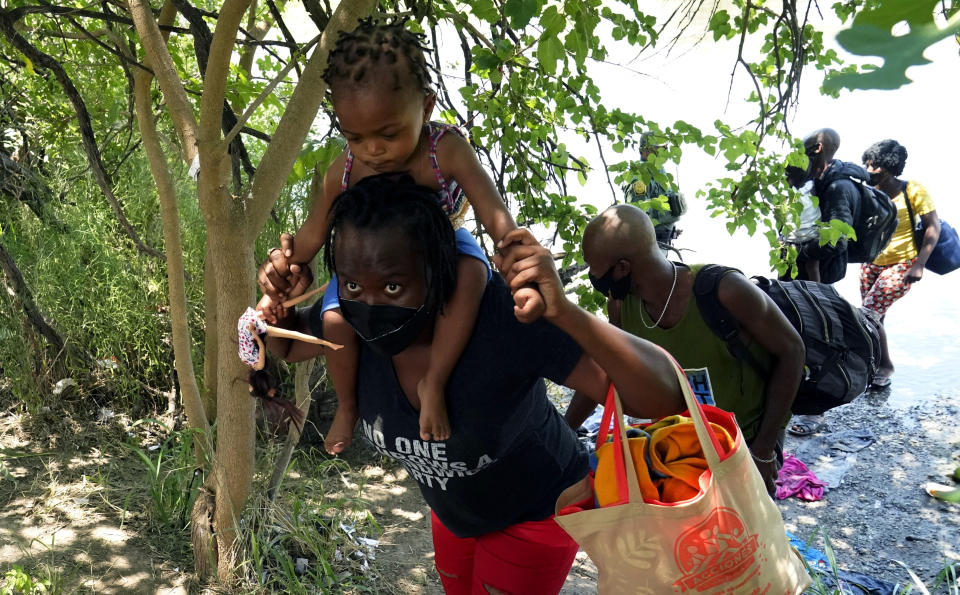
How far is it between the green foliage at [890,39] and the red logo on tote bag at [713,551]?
40.8 inches

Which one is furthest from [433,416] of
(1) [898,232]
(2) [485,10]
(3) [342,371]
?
(1) [898,232]

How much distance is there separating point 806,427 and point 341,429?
4.17 m

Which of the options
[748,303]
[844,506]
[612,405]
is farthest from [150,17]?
[844,506]

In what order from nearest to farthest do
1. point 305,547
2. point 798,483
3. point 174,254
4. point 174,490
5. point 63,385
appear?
1. point 174,254
2. point 305,547
3. point 174,490
4. point 63,385
5. point 798,483

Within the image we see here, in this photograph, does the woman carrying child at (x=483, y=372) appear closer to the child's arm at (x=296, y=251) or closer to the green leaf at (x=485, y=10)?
the child's arm at (x=296, y=251)

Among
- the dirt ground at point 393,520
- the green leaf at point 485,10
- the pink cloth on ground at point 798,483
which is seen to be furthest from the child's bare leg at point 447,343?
the pink cloth on ground at point 798,483

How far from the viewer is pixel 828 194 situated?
15.7 ft

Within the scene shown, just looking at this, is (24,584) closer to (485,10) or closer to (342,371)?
(342,371)

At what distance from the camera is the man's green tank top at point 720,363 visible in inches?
95.8

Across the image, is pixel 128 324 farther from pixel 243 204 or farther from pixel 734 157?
pixel 734 157

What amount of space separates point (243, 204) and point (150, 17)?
63 centimetres

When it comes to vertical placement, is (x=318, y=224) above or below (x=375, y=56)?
below

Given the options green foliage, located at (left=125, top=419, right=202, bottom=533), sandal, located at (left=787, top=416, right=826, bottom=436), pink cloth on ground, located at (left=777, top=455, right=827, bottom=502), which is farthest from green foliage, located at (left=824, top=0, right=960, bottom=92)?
sandal, located at (left=787, top=416, right=826, bottom=436)

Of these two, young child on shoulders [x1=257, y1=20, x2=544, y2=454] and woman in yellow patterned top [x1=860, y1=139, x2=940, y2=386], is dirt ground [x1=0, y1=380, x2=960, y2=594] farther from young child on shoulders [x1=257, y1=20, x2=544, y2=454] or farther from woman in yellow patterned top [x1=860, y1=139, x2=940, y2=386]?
young child on shoulders [x1=257, y1=20, x2=544, y2=454]
